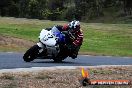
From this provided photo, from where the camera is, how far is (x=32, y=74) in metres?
13.3

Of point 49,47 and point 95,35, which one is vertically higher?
point 49,47

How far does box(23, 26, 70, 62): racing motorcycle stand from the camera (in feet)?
57.0

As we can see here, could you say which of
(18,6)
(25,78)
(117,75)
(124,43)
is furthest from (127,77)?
(18,6)

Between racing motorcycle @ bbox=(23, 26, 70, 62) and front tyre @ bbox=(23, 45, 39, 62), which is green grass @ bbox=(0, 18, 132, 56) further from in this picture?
front tyre @ bbox=(23, 45, 39, 62)

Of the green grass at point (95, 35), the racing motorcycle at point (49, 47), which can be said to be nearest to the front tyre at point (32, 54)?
the racing motorcycle at point (49, 47)

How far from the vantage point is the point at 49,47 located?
1759cm

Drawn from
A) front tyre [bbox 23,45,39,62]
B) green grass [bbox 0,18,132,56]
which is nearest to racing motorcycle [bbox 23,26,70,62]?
front tyre [bbox 23,45,39,62]

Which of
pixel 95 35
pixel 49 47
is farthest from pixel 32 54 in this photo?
pixel 95 35

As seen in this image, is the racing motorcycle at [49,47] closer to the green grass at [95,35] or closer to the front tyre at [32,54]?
the front tyre at [32,54]

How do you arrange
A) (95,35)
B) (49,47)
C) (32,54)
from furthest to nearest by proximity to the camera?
1. (95,35)
2. (49,47)
3. (32,54)

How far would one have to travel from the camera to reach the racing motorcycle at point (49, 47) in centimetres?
1736

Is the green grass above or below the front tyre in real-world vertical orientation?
below

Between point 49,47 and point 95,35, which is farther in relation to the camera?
point 95,35

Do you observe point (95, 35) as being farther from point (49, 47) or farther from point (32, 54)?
point (32, 54)
